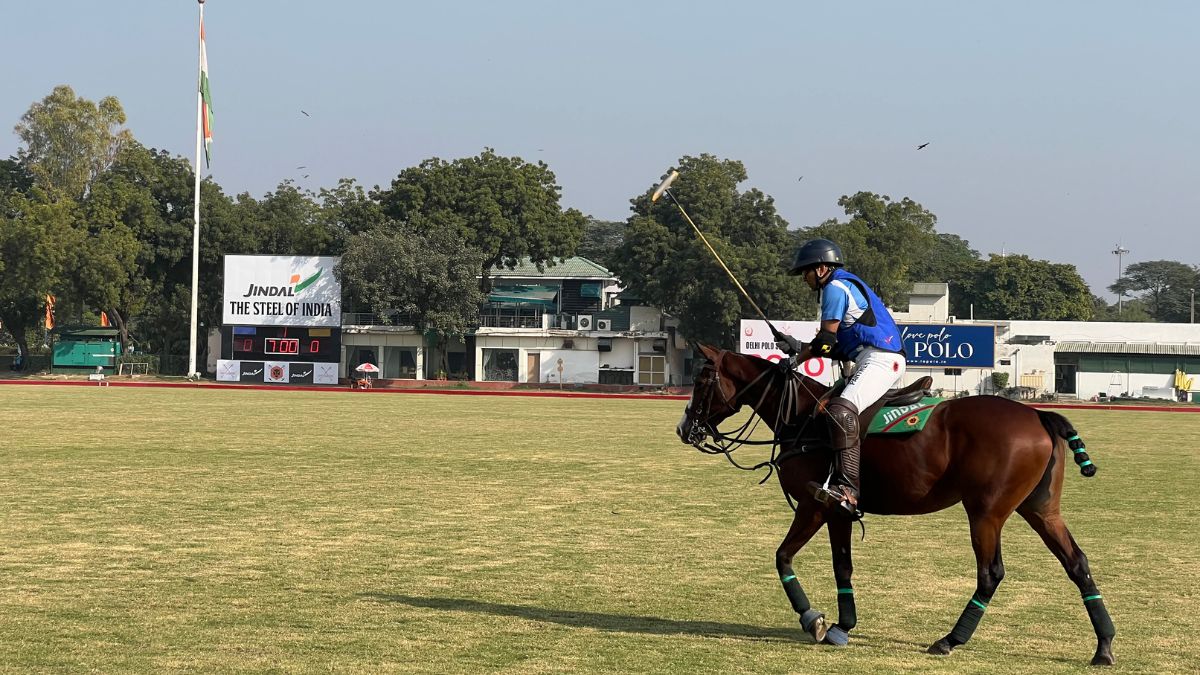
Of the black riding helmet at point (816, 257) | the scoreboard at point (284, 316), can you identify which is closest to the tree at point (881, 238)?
the scoreboard at point (284, 316)

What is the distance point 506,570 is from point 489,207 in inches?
2497

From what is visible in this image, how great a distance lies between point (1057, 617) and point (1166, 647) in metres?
0.96

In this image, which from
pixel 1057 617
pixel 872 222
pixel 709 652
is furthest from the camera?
pixel 872 222

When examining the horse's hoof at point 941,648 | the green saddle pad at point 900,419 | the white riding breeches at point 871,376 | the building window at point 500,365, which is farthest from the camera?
the building window at point 500,365

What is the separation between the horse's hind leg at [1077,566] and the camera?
7.30 meters

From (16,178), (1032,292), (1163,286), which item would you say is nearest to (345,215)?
(16,178)

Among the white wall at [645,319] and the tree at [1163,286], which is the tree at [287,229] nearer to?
the white wall at [645,319]

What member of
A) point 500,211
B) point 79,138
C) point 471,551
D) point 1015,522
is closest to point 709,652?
point 471,551

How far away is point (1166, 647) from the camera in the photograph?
7.67m

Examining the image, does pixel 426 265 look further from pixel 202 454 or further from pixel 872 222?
pixel 202 454

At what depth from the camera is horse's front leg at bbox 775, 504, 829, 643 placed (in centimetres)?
763

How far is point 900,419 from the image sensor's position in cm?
773

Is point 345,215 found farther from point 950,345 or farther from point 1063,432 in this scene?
point 1063,432

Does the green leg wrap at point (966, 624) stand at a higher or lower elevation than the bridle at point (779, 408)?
lower
